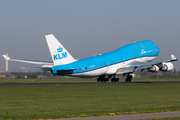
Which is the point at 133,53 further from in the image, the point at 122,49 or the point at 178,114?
the point at 178,114

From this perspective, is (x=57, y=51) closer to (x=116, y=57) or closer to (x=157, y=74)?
(x=116, y=57)

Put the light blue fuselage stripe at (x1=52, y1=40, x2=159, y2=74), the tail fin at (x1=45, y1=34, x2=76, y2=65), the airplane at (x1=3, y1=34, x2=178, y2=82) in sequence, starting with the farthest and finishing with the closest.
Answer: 1. the light blue fuselage stripe at (x1=52, y1=40, x2=159, y2=74)
2. the airplane at (x1=3, y1=34, x2=178, y2=82)
3. the tail fin at (x1=45, y1=34, x2=76, y2=65)

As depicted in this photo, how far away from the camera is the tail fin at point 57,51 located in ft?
173

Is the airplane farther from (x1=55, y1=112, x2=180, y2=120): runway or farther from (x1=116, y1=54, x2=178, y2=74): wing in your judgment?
(x1=55, y1=112, x2=180, y2=120): runway

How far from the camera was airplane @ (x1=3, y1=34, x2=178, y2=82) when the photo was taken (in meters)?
53.7

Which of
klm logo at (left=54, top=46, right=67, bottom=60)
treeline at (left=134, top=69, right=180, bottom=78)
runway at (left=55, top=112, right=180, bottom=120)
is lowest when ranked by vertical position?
runway at (left=55, top=112, right=180, bottom=120)

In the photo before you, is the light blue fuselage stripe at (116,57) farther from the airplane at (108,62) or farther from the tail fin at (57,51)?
the tail fin at (57,51)

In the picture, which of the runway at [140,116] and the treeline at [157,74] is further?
the treeline at [157,74]

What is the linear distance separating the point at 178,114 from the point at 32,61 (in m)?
40.5

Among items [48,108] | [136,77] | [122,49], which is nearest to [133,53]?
[122,49]

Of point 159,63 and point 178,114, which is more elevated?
point 159,63

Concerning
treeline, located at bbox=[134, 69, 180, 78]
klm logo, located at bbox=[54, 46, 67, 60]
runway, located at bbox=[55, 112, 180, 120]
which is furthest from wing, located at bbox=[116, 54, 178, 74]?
runway, located at bbox=[55, 112, 180, 120]

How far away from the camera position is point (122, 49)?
65.1 metres

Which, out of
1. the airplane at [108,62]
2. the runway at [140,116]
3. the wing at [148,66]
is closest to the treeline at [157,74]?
the airplane at [108,62]
